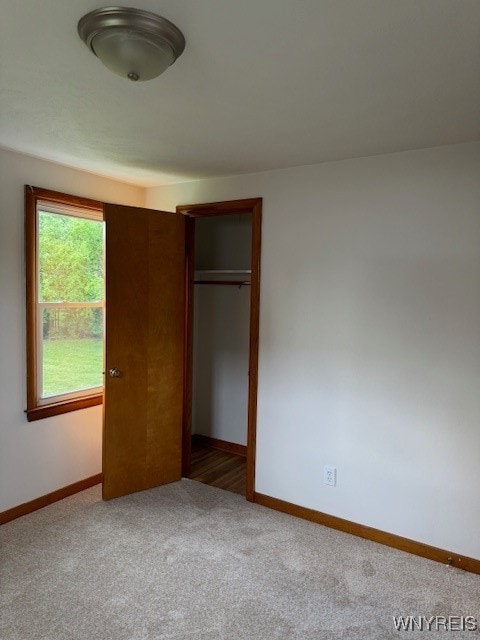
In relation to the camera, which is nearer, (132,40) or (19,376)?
(132,40)

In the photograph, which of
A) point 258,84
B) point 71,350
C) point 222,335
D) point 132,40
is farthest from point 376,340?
point 71,350

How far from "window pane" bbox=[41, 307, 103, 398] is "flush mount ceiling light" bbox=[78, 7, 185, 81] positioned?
2.06 meters

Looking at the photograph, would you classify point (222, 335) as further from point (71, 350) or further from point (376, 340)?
point (376, 340)

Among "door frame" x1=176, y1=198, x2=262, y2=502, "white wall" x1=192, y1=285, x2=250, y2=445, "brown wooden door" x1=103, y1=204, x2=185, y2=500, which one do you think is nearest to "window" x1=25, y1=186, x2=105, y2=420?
"brown wooden door" x1=103, y1=204, x2=185, y2=500

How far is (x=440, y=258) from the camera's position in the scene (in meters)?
2.39

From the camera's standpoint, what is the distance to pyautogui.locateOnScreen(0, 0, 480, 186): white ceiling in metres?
1.26

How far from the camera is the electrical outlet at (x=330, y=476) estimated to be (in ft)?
9.15

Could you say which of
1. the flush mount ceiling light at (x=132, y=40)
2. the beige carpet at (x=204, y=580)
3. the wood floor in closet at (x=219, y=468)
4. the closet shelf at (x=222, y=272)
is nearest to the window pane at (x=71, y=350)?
the beige carpet at (x=204, y=580)

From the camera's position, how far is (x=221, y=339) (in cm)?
415

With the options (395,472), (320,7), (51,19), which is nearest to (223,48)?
(320,7)

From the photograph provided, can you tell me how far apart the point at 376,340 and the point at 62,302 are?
2.22 m

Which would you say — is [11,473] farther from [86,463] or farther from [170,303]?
[170,303]

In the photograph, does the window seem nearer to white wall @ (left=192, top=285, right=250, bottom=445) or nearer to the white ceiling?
the white ceiling

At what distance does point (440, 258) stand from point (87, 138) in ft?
6.94
